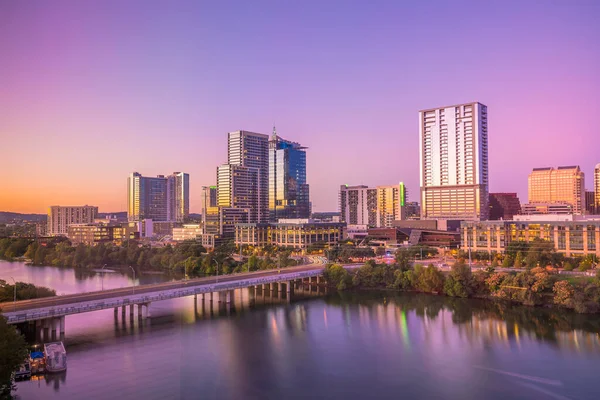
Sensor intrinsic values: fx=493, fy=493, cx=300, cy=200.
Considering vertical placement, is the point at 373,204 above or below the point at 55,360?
above

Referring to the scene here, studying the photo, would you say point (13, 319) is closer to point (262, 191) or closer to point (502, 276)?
point (502, 276)

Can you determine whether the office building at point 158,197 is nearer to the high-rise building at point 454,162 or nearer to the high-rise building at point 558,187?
the high-rise building at point 454,162

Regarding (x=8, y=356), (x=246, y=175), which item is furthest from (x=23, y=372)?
(x=246, y=175)

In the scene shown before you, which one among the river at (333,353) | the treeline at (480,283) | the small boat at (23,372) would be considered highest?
the treeline at (480,283)

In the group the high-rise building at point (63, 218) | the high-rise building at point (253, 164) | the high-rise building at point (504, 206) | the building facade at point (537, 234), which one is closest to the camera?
the building facade at point (537, 234)

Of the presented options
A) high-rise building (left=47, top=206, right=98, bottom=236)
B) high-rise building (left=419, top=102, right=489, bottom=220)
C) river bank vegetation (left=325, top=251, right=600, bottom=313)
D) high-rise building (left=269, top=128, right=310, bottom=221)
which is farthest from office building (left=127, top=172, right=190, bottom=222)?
river bank vegetation (left=325, top=251, right=600, bottom=313)

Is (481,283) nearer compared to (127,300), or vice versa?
(127,300)

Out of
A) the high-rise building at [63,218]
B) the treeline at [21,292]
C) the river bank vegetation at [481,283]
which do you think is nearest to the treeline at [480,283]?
the river bank vegetation at [481,283]

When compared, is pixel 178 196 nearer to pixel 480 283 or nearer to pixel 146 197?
pixel 146 197
